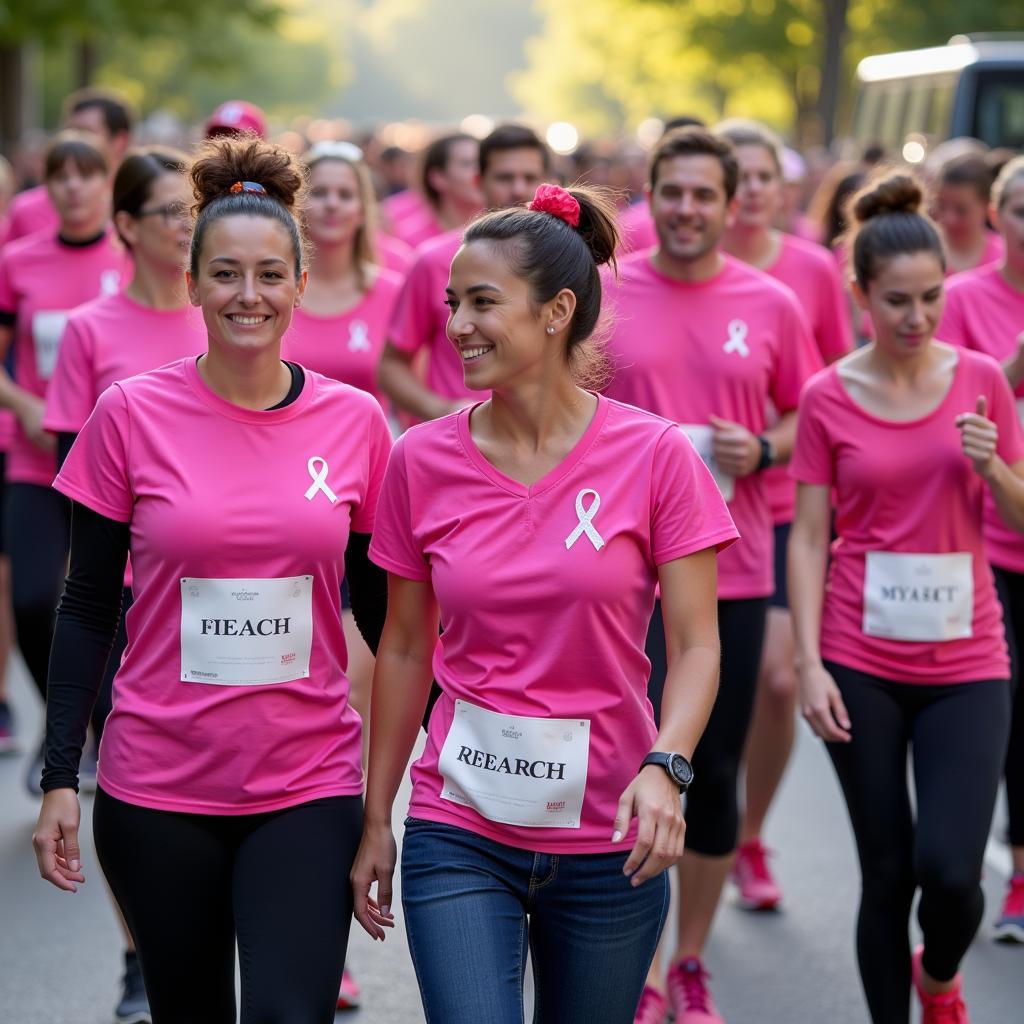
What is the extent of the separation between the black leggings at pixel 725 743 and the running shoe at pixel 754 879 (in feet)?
3.16

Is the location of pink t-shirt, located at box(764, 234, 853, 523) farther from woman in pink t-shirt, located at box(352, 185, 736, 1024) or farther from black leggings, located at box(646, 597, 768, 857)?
woman in pink t-shirt, located at box(352, 185, 736, 1024)

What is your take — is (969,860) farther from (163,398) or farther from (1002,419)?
(163,398)

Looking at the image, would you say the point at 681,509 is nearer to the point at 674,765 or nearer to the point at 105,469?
the point at 674,765

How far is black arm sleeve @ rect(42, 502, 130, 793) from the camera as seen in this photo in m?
3.71

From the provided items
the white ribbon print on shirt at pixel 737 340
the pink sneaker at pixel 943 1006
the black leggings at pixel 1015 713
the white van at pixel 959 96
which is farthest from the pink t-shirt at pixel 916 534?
the white van at pixel 959 96

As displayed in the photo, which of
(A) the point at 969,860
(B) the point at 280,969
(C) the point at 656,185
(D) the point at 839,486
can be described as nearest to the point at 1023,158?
(C) the point at 656,185

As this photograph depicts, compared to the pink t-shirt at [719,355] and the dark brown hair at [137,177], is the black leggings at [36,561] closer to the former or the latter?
the dark brown hair at [137,177]

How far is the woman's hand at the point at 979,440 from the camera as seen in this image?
4.62 m

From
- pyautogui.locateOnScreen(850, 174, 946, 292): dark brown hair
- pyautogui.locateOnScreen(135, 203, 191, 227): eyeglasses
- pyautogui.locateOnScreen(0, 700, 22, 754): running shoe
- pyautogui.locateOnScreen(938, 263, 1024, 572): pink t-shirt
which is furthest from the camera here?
pyautogui.locateOnScreen(0, 700, 22, 754): running shoe

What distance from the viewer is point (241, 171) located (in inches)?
158

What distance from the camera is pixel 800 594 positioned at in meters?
4.94

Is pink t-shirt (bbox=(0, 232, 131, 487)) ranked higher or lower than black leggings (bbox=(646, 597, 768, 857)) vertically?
higher

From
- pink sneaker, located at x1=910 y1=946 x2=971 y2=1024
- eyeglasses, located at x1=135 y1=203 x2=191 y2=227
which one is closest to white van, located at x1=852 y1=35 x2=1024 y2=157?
eyeglasses, located at x1=135 y1=203 x2=191 y2=227

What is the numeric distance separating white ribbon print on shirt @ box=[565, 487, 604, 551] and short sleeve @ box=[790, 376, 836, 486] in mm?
1517
